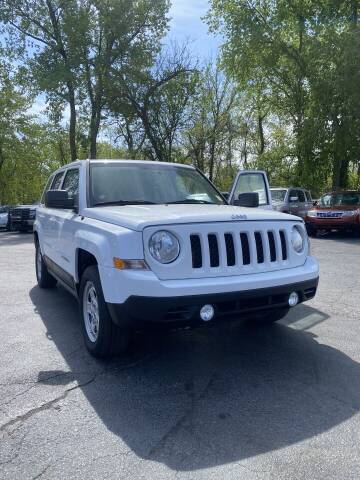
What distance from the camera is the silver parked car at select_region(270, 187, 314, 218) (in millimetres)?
18781

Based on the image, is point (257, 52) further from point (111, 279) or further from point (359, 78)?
point (111, 279)

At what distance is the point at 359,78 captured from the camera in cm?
2006

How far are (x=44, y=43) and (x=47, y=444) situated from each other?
29121 millimetres

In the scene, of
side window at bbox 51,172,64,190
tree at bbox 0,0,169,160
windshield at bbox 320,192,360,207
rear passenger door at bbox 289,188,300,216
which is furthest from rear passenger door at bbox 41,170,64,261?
tree at bbox 0,0,169,160

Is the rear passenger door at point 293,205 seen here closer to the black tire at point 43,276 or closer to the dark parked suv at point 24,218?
the dark parked suv at point 24,218

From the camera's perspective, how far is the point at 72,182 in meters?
5.70

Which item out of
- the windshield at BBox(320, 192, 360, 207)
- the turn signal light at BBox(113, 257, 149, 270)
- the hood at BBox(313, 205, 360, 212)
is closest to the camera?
the turn signal light at BBox(113, 257, 149, 270)

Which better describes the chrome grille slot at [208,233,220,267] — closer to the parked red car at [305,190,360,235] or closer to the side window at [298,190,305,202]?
the parked red car at [305,190,360,235]

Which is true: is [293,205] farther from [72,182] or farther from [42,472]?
[42,472]

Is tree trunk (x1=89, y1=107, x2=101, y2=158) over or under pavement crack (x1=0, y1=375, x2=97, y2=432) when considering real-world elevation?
over

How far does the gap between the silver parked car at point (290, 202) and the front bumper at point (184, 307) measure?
49.2ft

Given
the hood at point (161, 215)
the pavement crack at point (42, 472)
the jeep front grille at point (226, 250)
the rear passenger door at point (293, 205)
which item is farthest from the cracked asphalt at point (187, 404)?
the rear passenger door at point (293, 205)

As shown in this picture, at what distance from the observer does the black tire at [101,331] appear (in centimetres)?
397

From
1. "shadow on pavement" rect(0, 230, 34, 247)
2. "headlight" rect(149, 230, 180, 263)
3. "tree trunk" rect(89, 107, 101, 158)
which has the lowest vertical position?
"shadow on pavement" rect(0, 230, 34, 247)
